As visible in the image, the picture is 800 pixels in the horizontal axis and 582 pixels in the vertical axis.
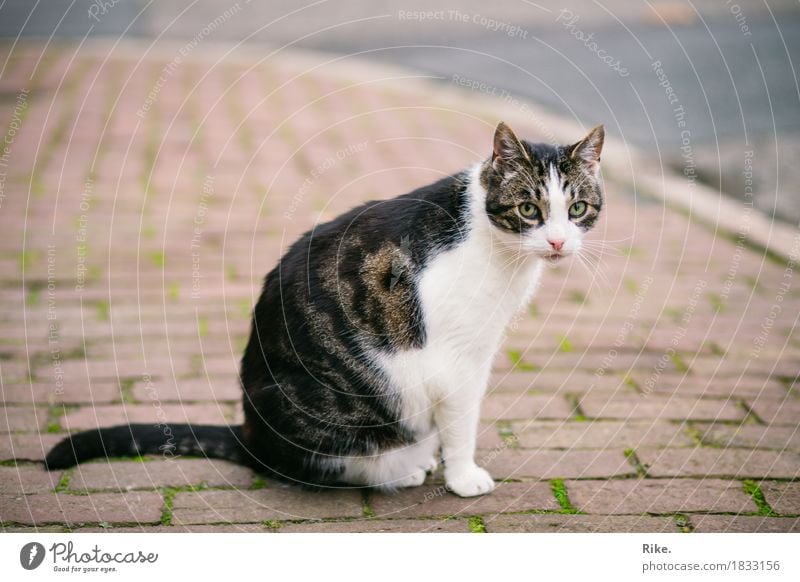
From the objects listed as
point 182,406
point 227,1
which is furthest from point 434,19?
point 182,406

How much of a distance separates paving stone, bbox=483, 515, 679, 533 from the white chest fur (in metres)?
0.45

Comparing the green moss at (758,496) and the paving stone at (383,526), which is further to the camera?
the green moss at (758,496)

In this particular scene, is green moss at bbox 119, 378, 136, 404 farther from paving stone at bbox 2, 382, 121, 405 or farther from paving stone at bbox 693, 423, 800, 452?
paving stone at bbox 693, 423, 800, 452

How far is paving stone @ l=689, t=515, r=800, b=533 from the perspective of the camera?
299 centimetres

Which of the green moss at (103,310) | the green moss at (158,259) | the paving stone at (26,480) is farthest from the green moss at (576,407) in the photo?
the green moss at (158,259)

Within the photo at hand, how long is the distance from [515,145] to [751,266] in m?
3.08

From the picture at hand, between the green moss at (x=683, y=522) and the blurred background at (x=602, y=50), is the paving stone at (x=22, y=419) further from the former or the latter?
the blurred background at (x=602, y=50)

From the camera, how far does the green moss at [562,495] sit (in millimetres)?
3146

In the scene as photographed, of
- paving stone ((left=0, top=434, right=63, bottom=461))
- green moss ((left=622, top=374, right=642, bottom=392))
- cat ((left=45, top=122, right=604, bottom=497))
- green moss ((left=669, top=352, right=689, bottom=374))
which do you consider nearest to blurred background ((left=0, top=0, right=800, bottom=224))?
green moss ((left=669, top=352, right=689, bottom=374))

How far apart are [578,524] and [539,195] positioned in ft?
3.83

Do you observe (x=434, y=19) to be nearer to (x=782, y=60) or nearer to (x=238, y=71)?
(x=238, y=71)

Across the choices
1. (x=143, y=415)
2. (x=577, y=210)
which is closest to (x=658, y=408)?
(x=577, y=210)

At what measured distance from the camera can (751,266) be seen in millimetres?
5469

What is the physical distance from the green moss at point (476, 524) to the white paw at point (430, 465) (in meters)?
0.39
